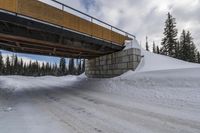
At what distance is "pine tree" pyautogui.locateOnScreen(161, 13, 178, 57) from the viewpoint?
39.1m

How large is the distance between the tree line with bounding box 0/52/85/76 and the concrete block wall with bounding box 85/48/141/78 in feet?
167

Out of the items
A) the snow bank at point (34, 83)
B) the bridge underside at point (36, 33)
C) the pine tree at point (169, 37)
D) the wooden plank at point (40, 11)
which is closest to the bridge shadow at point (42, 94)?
the bridge underside at point (36, 33)

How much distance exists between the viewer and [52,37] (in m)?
12.4

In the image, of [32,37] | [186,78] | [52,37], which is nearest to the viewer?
[186,78]

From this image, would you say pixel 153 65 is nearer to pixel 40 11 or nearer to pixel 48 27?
pixel 48 27

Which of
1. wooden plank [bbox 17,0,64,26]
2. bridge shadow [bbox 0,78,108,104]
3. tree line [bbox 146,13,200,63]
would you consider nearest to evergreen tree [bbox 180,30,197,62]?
tree line [bbox 146,13,200,63]

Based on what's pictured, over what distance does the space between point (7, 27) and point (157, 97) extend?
32.0ft

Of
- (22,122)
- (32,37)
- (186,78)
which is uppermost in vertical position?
(32,37)

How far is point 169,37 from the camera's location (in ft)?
130

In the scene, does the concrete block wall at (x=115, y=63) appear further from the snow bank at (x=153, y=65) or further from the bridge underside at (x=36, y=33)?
the bridge underside at (x=36, y=33)

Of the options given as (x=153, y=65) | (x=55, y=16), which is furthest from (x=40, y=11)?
(x=153, y=65)

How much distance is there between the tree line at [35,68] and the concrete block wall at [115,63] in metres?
50.8

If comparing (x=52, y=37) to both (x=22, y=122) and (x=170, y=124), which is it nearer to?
(x=22, y=122)

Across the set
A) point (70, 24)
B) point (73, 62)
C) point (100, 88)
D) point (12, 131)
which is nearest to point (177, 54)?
point (100, 88)
